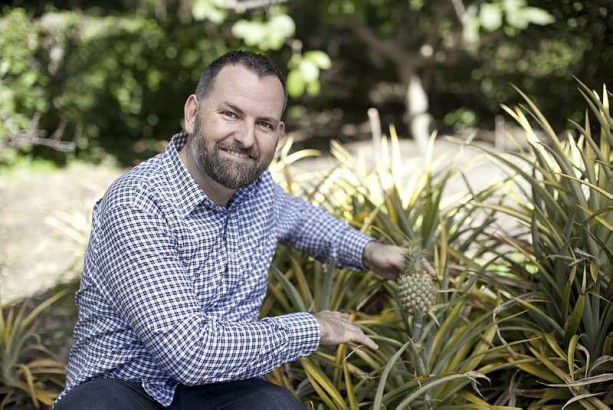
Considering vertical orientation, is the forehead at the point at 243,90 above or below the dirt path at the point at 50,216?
above

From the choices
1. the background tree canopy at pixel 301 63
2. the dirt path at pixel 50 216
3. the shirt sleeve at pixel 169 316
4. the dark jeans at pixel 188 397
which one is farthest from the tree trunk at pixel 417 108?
the shirt sleeve at pixel 169 316

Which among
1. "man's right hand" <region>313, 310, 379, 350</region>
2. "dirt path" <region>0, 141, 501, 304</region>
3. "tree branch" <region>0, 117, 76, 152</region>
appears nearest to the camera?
"man's right hand" <region>313, 310, 379, 350</region>

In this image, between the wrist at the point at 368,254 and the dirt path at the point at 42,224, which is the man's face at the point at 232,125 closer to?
the wrist at the point at 368,254

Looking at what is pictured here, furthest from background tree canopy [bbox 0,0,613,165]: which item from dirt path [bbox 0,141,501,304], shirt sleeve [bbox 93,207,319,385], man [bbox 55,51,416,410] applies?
shirt sleeve [bbox 93,207,319,385]

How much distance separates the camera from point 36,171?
327 inches

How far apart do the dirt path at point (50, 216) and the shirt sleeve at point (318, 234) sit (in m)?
1.00

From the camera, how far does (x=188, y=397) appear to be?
2615 millimetres

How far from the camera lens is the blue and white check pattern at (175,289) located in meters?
2.31

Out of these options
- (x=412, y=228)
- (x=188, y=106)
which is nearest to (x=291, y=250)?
(x=412, y=228)

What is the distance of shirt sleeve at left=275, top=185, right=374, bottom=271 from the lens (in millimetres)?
3145

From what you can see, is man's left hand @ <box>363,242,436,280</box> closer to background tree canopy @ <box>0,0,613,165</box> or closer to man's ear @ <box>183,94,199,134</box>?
man's ear @ <box>183,94,199,134</box>

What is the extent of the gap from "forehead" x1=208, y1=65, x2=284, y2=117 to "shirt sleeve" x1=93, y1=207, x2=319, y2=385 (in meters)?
0.48

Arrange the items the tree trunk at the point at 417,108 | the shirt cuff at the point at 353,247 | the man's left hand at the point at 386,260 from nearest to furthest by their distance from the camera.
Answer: the man's left hand at the point at 386,260, the shirt cuff at the point at 353,247, the tree trunk at the point at 417,108

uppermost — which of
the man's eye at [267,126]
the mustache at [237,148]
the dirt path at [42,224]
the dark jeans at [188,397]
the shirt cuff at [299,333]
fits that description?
the man's eye at [267,126]
